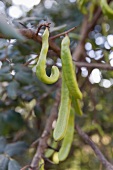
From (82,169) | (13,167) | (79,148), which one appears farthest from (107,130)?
(13,167)

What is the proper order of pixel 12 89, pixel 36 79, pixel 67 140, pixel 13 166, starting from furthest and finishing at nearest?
pixel 36 79 < pixel 12 89 < pixel 67 140 < pixel 13 166

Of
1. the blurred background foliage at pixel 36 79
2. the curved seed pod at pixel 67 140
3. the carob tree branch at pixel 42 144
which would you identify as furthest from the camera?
the blurred background foliage at pixel 36 79

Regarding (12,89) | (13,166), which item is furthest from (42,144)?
(12,89)

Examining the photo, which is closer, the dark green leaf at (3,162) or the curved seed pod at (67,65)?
the curved seed pod at (67,65)

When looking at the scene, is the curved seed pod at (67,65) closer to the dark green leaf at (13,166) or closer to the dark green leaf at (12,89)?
the dark green leaf at (13,166)

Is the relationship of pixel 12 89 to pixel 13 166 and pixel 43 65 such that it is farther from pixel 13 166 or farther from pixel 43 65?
pixel 43 65

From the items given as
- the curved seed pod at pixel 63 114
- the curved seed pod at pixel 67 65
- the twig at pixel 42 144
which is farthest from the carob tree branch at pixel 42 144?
the curved seed pod at pixel 67 65

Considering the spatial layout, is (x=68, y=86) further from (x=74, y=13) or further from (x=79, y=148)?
(x=79, y=148)

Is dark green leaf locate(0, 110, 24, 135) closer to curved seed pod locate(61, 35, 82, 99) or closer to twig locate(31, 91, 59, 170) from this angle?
twig locate(31, 91, 59, 170)
